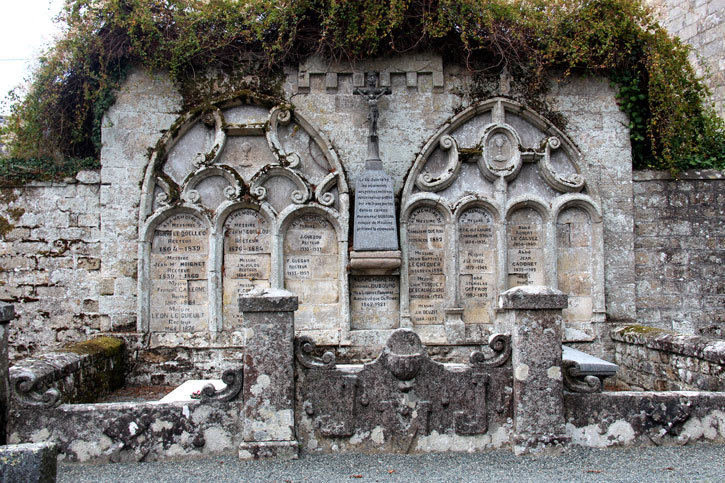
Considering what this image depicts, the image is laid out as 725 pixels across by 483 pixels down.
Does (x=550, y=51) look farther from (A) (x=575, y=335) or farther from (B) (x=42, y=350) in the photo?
(B) (x=42, y=350)

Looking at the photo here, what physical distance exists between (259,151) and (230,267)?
1527mm

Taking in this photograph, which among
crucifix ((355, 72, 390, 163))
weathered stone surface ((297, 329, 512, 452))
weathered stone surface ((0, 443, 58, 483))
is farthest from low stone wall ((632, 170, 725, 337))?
weathered stone surface ((0, 443, 58, 483))

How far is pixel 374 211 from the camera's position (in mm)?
6879

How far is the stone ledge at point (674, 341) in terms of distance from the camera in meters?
5.15

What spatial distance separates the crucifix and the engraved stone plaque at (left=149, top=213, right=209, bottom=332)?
2300 millimetres

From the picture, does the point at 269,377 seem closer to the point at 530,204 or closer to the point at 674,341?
the point at 674,341

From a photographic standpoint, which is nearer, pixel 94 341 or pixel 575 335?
pixel 94 341

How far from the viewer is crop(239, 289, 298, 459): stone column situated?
13.6 ft

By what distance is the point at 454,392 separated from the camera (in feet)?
14.1

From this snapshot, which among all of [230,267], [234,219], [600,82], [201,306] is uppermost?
[600,82]

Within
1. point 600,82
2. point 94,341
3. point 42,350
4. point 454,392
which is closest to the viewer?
point 454,392

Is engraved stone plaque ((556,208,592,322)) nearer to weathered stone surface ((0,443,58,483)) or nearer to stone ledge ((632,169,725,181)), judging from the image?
stone ledge ((632,169,725,181))

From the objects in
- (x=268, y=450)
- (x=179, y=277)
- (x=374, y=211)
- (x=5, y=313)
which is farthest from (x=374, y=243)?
(x=5, y=313)

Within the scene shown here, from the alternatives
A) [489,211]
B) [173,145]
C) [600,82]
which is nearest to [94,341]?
[173,145]
